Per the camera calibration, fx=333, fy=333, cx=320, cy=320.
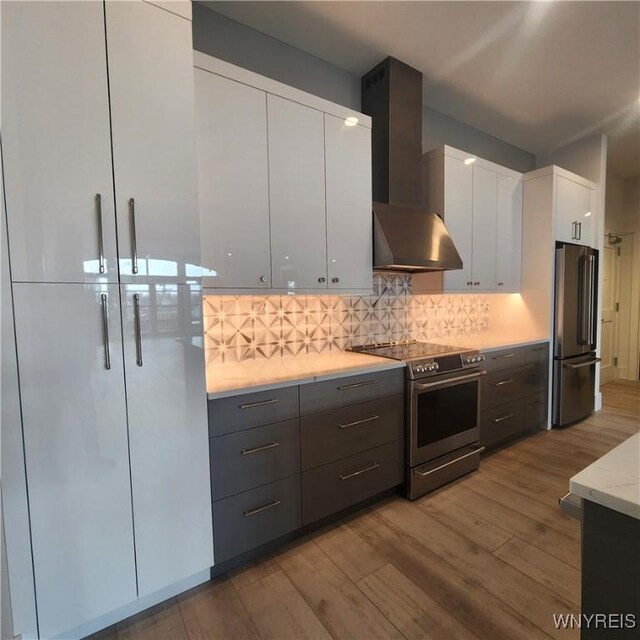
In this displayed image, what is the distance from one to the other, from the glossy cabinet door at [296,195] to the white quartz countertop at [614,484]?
1.55 meters

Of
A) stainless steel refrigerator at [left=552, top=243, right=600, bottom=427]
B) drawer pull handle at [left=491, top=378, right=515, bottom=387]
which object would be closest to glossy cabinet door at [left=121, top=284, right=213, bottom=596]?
drawer pull handle at [left=491, top=378, right=515, bottom=387]

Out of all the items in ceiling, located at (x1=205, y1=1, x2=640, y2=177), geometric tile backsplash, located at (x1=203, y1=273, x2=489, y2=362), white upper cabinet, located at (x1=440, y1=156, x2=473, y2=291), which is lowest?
geometric tile backsplash, located at (x1=203, y1=273, x2=489, y2=362)

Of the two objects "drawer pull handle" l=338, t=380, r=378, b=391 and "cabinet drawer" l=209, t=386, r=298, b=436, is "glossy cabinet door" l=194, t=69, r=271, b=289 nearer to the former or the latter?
"cabinet drawer" l=209, t=386, r=298, b=436

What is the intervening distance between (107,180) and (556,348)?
149 inches

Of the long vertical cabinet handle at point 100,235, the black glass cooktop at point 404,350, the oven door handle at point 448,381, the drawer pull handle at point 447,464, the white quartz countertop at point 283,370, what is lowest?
the drawer pull handle at point 447,464

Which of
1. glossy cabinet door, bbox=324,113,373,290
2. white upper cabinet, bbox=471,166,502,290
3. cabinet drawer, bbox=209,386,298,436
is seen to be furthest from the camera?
white upper cabinet, bbox=471,166,502,290

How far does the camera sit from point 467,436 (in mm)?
2436

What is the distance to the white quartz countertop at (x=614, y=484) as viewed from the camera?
61 cm

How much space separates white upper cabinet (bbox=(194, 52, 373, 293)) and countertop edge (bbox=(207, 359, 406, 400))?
1.72ft

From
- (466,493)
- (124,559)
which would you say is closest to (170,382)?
(124,559)

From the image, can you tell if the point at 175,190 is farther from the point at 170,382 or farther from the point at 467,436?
the point at 467,436

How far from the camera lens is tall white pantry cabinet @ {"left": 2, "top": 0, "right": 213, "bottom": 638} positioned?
113cm

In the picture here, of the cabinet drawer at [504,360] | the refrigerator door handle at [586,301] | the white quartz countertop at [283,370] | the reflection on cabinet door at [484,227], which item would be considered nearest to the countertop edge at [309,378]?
the white quartz countertop at [283,370]

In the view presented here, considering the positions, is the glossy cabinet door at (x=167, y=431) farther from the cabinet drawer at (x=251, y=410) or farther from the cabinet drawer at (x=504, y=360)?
the cabinet drawer at (x=504, y=360)
